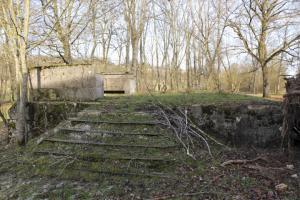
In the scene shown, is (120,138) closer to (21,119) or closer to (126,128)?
(126,128)

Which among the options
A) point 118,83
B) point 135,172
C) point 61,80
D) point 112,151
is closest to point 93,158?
point 112,151

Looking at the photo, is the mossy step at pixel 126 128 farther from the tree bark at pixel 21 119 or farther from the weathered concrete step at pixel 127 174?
the tree bark at pixel 21 119

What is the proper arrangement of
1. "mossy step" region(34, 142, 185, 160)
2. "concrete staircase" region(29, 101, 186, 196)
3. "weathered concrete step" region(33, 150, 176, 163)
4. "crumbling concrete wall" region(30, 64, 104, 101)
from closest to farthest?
"concrete staircase" region(29, 101, 186, 196)
"weathered concrete step" region(33, 150, 176, 163)
"mossy step" region(34, 142, 185, 160)
"crumbling concrete wall" region(30, 64, 104, 101)

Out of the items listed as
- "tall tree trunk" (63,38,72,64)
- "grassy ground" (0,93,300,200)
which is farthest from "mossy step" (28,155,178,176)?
"tall tree trunk" (63,38,72,64)

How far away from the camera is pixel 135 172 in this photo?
3898 mm

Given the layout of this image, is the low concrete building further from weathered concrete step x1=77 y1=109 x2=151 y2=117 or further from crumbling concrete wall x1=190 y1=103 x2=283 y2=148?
crumbling concrete wall x1=190 y1=103 x2=283 y2=148

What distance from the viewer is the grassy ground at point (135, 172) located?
3.40 m

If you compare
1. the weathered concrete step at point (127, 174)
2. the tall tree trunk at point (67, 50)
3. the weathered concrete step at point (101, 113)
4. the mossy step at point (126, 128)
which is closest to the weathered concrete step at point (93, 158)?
the weathered concrete step at point (127, 174)

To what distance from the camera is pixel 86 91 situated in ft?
24.0

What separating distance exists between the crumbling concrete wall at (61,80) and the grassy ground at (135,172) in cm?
231

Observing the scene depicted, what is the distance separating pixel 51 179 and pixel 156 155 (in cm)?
181

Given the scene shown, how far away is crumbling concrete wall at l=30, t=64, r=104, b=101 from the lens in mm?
7199

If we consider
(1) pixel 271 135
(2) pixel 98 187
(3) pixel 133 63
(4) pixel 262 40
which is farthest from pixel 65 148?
(4) pixel 262 40

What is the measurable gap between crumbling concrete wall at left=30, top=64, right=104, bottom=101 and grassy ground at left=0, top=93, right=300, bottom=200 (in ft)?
7.58
